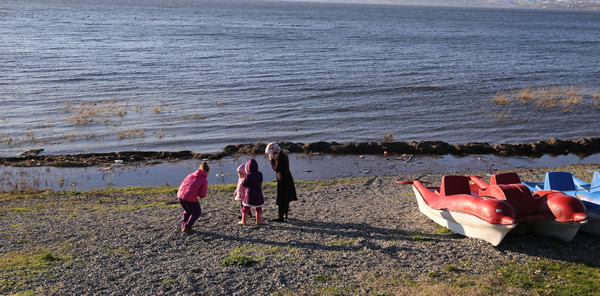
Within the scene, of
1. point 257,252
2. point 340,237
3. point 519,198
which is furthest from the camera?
point 340,237

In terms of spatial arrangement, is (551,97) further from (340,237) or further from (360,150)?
(340,237)

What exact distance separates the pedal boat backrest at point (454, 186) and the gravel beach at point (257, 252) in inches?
35.5

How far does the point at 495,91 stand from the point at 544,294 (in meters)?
34.1

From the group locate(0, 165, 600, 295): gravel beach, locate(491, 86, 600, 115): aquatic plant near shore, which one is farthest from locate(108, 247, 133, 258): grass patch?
locate(491, 86, 600, 115): aquatic plant near shore

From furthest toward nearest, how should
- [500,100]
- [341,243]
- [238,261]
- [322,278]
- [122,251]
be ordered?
[500,100] < [341,243] < [122,251] < [238,261] < [322,278]

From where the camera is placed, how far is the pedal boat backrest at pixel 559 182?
1389 cm

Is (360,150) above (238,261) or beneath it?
beneath

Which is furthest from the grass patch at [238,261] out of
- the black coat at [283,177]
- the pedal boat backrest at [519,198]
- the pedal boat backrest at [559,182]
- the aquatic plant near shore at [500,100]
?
the aquatic plant near shore at [500,100]

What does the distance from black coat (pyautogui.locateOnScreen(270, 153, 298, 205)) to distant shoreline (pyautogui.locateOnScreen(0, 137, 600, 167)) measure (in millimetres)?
11612

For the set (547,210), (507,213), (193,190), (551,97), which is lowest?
(551,97)

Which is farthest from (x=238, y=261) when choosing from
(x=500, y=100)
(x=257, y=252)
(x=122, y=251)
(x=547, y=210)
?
(x=500, y=100)

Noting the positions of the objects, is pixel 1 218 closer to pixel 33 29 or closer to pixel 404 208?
pixel 404 208

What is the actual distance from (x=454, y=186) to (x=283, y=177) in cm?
408

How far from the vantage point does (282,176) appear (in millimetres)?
13125
